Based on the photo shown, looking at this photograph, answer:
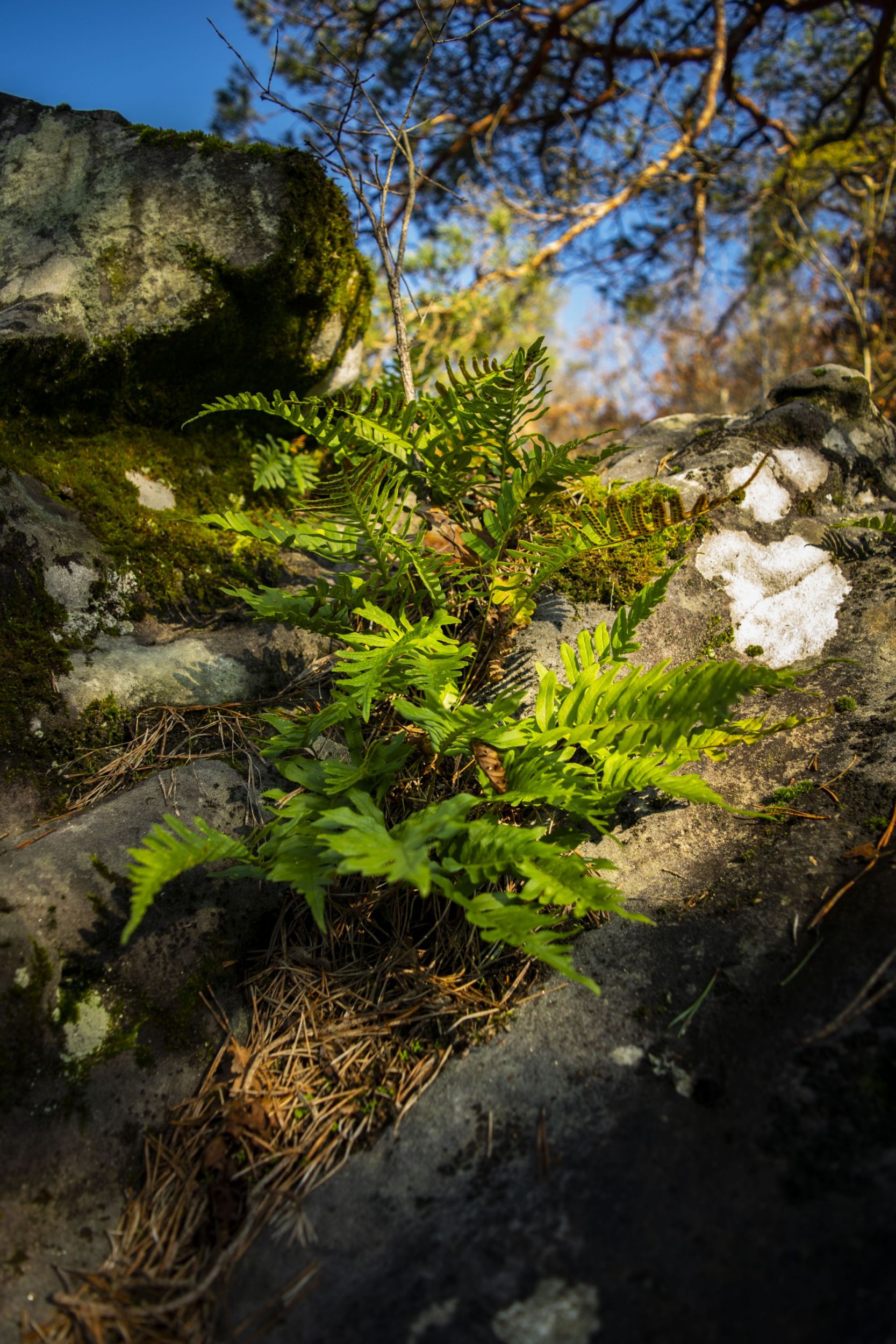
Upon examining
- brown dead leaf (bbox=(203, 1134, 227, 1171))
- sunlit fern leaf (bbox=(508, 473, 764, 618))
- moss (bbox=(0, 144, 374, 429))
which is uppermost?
moss (bbox=(0, 144, 374, 429))

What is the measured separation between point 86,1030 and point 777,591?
9.70ft

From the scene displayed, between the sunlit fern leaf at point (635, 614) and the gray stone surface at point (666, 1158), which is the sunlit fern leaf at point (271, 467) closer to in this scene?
the sunlit fern leaf at point (635, 614)

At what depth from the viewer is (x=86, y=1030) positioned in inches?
72.1

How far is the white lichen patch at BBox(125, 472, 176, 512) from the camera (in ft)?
10.1

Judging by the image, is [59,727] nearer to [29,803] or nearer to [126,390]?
[29,803]

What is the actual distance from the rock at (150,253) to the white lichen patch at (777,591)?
7.60 ft

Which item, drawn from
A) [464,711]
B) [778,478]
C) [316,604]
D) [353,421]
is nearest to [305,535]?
[316,604]

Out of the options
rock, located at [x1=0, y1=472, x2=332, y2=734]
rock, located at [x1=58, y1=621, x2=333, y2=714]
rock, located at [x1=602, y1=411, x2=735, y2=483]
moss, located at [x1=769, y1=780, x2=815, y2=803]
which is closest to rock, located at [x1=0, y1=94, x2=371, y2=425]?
rock, located at [x1=0, y1=472, x2=332, y2=734]

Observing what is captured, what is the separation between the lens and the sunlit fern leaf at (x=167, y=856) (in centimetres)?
150

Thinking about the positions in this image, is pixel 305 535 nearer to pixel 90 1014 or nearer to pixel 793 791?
pixel 90 1014

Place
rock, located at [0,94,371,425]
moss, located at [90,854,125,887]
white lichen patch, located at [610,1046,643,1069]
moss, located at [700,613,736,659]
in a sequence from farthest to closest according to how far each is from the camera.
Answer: rock, located at [0,94,371,425], moss, located at [700,613,736,659], moss, located at [90,854,125,887], white lichen patch, located at [610,1046,643,1069]

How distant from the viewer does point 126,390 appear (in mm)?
3184

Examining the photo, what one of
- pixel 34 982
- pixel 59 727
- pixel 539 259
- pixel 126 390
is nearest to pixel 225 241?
pixel 126 390

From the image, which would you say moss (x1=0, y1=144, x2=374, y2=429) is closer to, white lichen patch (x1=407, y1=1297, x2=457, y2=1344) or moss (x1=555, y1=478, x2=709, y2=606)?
moss (x1=555, y1=478, x2=709, y2=606)
